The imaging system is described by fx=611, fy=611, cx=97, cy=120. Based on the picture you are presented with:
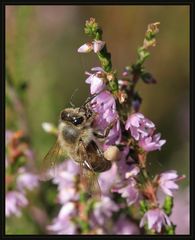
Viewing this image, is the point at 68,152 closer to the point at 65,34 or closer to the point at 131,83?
the point at 131,83

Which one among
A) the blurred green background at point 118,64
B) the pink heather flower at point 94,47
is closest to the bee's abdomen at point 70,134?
the pink heather flower at point 94,47

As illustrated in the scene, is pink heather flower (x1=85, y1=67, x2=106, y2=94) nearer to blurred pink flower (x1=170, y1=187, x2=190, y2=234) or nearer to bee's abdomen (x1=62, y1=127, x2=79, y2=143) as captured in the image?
bee's abdomen (x1=62, y1=127, x2=79, y2=143)

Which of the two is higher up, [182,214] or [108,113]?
[108,113]

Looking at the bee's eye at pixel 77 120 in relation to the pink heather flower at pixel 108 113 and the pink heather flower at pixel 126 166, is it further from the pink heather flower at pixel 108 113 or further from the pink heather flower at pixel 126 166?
the pink heather flower at pixel 126 166

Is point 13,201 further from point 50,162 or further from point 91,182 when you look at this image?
point 91,182

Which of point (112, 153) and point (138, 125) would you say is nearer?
point (138, 125)

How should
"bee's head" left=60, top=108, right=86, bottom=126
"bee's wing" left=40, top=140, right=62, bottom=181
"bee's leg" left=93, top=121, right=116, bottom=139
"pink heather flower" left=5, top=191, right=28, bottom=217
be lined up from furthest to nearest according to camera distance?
"pink heather flower" left=5, top=191, right=28, bottom=217, "bee's wing" left=40, top=140, right=62, bottom=181, "bee's head" left=60, top=108, right=86, bottom=126, "bee's leg" left=93, top=121, right=116, bottom=139

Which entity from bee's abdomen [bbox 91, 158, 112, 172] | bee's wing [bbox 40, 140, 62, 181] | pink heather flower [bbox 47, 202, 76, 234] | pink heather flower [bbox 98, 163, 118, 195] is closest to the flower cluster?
pink heather flower [bbox 47, 202, 76, 234]

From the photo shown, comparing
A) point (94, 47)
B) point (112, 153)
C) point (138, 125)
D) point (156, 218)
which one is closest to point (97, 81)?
point (94, 47)
